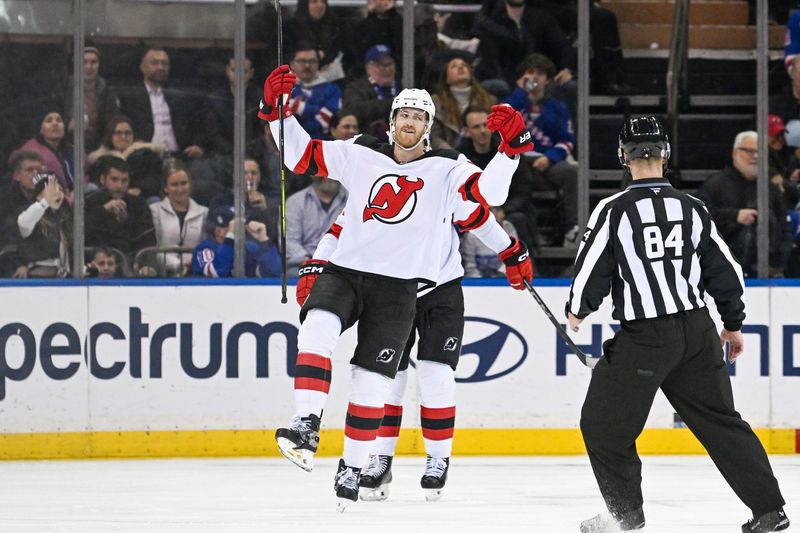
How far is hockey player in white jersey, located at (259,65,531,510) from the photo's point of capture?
4.77 m

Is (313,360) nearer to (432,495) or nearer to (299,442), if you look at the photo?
(299,442)

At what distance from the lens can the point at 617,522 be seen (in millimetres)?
4141

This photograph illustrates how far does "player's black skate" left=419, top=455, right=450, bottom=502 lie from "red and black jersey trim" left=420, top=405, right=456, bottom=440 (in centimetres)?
9

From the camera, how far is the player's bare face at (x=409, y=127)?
4.96 meters

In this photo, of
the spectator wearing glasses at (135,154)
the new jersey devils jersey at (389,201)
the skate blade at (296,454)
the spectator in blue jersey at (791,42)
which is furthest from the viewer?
the spectator in blue jersey at (791,42)

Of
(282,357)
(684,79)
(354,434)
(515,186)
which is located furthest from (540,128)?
(354,434)

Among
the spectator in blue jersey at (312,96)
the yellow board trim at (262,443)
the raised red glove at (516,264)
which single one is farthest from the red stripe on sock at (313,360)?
the spectator in blue jersey at (312,96)

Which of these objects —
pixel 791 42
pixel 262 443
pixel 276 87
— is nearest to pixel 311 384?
pixel 276 87

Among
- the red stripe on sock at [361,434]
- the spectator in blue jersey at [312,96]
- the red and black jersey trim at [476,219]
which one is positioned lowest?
the red stripe on sock at [361,434]

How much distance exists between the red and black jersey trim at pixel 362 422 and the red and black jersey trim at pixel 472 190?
0.75 meters

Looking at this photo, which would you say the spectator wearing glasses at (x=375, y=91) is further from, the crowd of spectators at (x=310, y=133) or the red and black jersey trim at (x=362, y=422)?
the red and black jersey trim at (x=362, y=422)

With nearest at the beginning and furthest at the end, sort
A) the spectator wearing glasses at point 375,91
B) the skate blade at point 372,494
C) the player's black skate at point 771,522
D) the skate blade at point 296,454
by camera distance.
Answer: the player's black skate at point 771,522 → the skate blade at point 296,454 → the skate blade at point 372,494 → the spectator wearing glasses at point 375,91

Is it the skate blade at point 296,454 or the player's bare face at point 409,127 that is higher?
the player's bare face at point 409,127

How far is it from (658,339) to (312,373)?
1164mm
